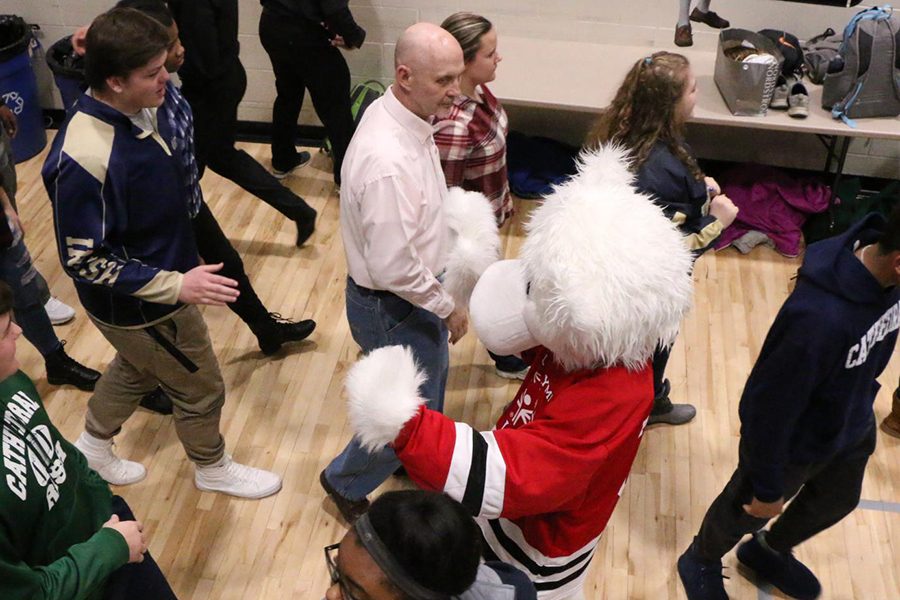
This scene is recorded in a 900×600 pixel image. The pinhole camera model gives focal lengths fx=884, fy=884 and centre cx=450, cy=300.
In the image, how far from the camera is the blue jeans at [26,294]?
120 inches

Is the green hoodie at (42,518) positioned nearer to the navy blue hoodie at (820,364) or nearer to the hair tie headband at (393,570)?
the hair tie headband at (393,570)

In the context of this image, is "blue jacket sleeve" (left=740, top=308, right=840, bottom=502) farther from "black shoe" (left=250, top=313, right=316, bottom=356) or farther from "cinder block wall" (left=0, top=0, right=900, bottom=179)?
"cinder block wall" (left=0, top=0, right=900, bottom=179)

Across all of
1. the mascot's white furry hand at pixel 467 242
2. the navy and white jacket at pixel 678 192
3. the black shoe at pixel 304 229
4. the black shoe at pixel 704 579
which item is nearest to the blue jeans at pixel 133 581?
the mascot's white furry hand at pixel 467 242

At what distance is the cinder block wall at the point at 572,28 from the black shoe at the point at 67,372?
211 cm

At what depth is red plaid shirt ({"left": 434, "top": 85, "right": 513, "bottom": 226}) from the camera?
9.48ft

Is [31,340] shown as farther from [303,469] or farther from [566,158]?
[566,158]

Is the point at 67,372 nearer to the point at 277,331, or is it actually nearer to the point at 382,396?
the point at 277,331

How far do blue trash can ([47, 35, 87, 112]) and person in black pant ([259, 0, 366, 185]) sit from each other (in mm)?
869

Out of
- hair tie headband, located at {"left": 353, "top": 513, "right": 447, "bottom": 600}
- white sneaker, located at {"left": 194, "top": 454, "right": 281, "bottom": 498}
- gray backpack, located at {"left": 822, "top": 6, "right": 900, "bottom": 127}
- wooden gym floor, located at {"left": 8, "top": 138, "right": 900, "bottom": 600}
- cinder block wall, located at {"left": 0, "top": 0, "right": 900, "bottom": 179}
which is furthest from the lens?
cinder block wall, located at {"left": 0, "top": 0, "right": 900, "bottom": 179}

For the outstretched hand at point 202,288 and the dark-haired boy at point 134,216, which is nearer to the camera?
the dark-haired boy at point 134,216

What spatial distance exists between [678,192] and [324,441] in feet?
5.05

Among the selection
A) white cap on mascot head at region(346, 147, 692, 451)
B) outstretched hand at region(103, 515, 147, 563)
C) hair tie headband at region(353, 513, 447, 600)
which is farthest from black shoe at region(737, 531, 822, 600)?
outstretched hand at region(103, 515, 147, 563)

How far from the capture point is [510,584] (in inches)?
59.5

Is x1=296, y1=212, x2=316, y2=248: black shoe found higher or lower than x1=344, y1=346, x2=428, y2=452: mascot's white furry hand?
lower
